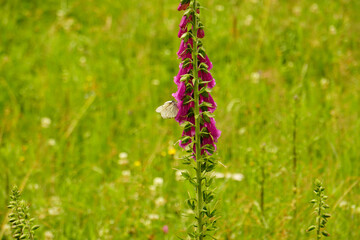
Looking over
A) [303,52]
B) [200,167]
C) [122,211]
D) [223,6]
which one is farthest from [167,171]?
[223,6]

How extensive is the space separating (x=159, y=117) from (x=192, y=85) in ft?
9.73

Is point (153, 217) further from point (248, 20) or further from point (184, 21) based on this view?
point (248, 20)

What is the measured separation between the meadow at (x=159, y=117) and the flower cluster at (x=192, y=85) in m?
0.20

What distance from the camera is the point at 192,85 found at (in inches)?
70.9

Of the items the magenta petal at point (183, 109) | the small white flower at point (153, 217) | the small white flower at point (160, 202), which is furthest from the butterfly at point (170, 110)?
the small white flower at point (160, 202)

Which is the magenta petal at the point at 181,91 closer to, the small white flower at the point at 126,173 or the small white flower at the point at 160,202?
the small white flower at the point at 160,202

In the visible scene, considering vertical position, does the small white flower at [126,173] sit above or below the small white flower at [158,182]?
above

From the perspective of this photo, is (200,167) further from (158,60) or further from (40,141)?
(158,60)

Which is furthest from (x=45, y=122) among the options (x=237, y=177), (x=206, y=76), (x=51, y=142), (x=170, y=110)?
(x=206, y=76)

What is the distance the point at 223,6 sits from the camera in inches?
266

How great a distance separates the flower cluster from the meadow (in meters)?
0.20

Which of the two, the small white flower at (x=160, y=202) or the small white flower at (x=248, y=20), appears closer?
the small white flower at (x=160, y=202)

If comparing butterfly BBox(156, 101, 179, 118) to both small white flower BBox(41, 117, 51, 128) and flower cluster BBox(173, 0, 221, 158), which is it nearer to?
flower cluster BBox(173, 0, 221, 158)

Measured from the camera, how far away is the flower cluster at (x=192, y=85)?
1.74m
